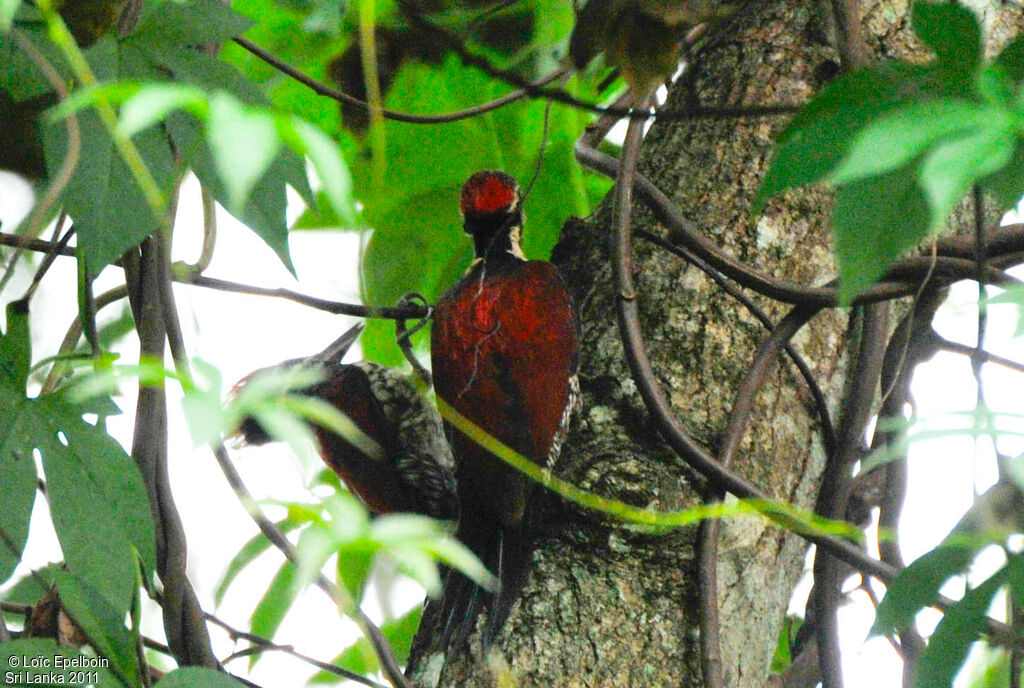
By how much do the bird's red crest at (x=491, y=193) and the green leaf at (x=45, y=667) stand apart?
1.08m

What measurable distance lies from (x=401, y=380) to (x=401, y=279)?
213 mm

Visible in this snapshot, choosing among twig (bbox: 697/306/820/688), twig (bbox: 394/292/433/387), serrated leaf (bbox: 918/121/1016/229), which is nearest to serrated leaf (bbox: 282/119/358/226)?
serrated leaf (bbox: 918/121/1016/229)

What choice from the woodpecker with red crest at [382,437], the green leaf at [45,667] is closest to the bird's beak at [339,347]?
the woodpecker with red crest at [382,437]

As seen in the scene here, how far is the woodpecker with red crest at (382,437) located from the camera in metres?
2.19

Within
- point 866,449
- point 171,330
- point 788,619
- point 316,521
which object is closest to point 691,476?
point 866,449

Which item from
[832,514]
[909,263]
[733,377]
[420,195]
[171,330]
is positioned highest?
[420,195]

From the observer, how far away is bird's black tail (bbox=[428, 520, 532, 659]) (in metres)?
1.54

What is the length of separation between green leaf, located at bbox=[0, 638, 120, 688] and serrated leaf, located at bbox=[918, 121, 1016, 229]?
0.90 meters

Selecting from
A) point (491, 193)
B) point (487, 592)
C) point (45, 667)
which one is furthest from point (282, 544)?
point (491, 193)

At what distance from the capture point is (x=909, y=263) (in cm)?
154

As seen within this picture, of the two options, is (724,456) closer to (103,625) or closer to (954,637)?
(954,637)

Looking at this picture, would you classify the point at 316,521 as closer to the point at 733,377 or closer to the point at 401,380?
the point at 733,377

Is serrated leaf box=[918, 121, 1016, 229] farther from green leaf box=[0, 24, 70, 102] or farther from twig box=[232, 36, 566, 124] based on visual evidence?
green leaf box=[0, 24, 70, 102]

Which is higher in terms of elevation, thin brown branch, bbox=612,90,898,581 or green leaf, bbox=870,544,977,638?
thin brown branch, bbox=612,90,898,581
